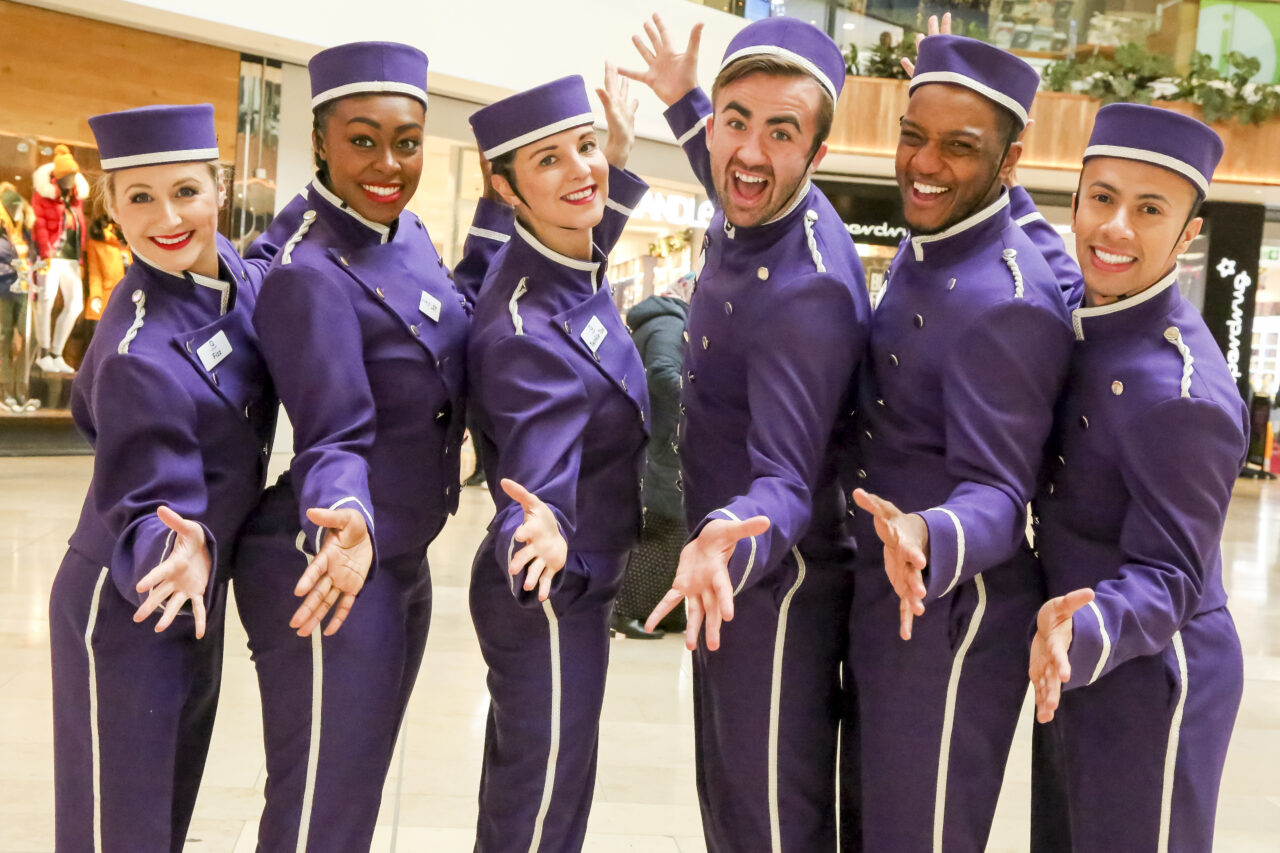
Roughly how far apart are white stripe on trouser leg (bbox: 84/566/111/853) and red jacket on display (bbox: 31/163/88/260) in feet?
33.5

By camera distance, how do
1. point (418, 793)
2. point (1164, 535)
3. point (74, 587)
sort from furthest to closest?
point (418, 793) < point (74, 587) < point (1164, 535)

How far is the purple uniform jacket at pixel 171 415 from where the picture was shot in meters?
2.41

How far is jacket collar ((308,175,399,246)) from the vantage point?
2680 millimetres

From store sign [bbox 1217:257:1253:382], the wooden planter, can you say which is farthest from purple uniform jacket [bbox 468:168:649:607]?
store sign [bbox 1217:257:1253:382]

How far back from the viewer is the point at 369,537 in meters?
2.39

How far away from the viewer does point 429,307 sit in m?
2.71

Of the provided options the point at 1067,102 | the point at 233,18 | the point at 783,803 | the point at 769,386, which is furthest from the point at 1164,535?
the point at 1067,102

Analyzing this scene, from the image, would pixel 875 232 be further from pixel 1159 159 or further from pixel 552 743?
pixel 552 743

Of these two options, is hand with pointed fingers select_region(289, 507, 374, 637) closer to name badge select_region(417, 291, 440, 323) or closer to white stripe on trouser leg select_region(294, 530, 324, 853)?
white stripe on trouser leg select_region(294, 530, 324, 853)

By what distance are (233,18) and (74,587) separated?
366 inches

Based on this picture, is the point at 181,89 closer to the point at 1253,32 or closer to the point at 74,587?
the point at 74,587

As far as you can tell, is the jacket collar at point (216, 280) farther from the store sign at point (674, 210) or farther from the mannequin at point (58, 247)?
the store sign at point (674, 210)

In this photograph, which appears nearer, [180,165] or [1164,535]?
[1164,535]

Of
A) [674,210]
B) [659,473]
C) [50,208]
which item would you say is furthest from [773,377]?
[674,210]
